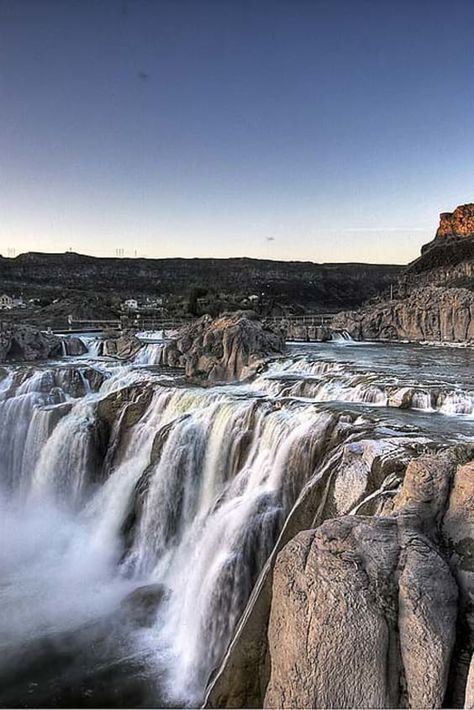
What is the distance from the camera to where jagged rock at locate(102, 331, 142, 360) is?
32.7 meters

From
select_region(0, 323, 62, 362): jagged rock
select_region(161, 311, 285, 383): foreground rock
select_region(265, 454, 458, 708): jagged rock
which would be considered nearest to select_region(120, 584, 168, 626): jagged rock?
select_region(265, 454, 458, 708): jagged rock

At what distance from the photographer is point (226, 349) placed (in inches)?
968

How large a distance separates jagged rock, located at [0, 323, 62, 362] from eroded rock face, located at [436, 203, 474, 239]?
12783 cm

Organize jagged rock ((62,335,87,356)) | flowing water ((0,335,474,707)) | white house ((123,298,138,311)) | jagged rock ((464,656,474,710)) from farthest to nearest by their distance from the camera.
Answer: white house ((123,298,138,311))
jagged rock ((62,335,87,356))
flowing water ((0,335,474,707))
jagged rock ((464,656,474,710))

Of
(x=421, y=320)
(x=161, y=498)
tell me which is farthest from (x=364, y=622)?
(x=421, y=320)

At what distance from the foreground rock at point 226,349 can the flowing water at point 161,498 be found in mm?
1468

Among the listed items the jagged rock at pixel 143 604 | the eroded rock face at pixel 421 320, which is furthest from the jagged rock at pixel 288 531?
the eroded rock face at pixel 421 320

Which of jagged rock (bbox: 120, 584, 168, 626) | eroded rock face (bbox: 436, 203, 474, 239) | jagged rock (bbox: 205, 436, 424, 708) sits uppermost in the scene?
eroded rock face (bbox: 436, 203, 474, 239)

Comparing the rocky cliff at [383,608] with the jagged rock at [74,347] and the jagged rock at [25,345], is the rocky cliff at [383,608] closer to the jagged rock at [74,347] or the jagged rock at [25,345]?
the jagged rock at [25,345]

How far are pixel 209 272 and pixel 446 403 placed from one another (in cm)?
12484

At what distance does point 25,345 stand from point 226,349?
1378 centimetres

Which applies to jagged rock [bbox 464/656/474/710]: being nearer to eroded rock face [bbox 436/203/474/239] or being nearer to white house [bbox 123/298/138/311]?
white house [bbox 123/298/138/311]

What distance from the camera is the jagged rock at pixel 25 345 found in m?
30.8

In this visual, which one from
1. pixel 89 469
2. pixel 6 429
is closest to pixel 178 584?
pixel 89 469
